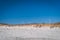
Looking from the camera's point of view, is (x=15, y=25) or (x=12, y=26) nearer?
A: (x=15, y=25)

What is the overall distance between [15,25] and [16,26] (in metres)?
0.29

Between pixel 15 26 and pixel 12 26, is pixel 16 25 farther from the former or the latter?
pixel 12 26

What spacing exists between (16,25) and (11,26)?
2.96 ft

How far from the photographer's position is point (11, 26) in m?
14.4

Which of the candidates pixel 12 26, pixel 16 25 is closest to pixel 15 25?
pixel 16 25

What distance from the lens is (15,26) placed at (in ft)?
45.2

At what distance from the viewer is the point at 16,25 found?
1378 centimetres

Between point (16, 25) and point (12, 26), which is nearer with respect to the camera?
point (16, 25)

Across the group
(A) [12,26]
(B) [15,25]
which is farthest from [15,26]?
(A) [12,26]

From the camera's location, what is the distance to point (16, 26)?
14008 millimetres

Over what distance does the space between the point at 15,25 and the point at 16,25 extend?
104 millimetres

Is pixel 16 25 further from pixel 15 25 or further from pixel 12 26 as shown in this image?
pixel 12 26

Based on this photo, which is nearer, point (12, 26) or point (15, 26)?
point (15, 26)

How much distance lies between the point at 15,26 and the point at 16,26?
23 centimetres
